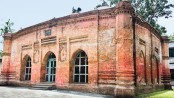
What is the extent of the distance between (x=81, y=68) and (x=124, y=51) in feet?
10.5

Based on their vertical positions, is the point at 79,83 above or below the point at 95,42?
below

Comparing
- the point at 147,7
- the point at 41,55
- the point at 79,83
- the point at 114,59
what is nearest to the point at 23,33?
the point at 41,55

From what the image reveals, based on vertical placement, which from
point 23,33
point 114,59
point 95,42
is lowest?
point 114,59

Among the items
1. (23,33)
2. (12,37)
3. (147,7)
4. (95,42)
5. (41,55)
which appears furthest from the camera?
(147,7)

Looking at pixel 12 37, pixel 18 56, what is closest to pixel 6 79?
pixel 18 56

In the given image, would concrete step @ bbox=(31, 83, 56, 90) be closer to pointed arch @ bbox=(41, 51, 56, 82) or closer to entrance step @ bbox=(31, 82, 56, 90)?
entrance step @ bbox=(31, 82, 56, 90)

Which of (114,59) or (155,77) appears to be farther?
(155,77)

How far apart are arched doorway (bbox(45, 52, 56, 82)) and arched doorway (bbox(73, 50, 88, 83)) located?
1920 mm

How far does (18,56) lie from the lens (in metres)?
16.5

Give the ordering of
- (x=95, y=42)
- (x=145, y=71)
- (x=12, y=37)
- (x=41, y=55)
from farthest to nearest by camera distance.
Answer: (x=12, y=37) → (x=41, y=55) → (x=145, y=71) → (x=95, y=42)

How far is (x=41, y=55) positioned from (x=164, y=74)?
914cm

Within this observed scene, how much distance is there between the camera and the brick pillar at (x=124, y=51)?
32.3ft

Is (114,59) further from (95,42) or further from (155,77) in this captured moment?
(155,77)

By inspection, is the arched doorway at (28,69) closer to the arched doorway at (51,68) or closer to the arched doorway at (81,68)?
the arched doorway at (51,68)
